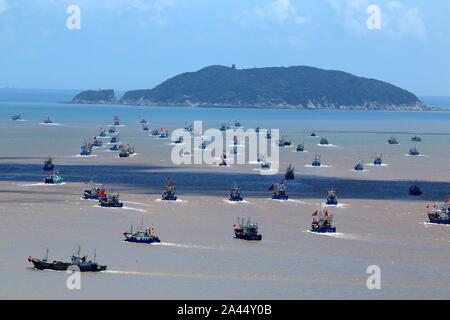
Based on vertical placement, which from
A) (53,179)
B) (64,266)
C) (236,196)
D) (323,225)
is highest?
(53,179)

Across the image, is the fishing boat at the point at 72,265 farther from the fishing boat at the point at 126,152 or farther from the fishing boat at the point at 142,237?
the fishing boat at the point at 126,152

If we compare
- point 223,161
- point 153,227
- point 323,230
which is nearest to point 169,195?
point 153,227

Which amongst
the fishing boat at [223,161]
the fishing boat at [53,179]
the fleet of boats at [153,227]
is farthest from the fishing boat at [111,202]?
the fishing boat at [223,161]

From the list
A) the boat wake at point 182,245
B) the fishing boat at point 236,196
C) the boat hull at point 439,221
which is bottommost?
the boat hull at point 439,221

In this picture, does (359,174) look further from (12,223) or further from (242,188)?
(12,223)

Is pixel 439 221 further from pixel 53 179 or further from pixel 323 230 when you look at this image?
pixel 53 179

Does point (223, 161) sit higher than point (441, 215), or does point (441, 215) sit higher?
point (223, 161)

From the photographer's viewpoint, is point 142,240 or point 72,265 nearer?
point 72,265

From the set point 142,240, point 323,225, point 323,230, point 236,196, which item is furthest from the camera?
point 236,196
